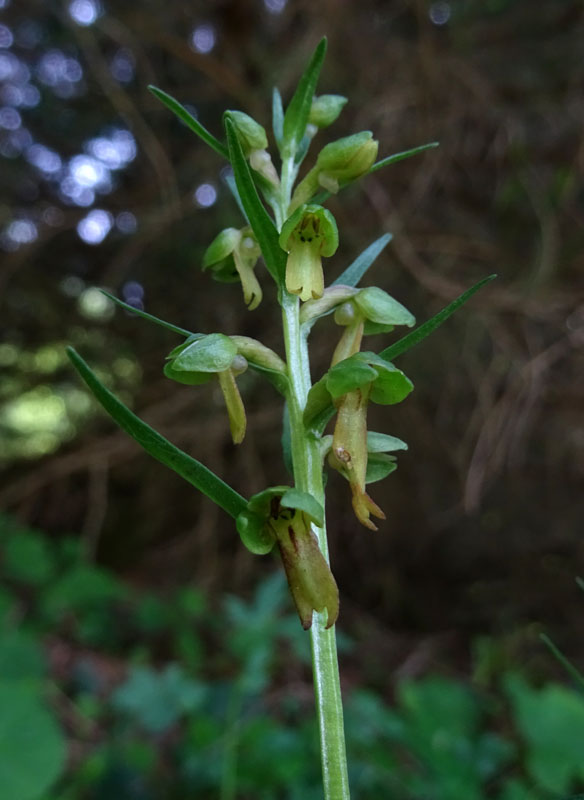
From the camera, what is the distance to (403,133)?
3422mm

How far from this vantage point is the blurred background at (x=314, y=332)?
3.17m

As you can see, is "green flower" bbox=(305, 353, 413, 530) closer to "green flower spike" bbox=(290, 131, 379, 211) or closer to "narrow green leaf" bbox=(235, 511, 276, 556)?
"narrow green leaf" bbox=(235, 511, 276, 556)

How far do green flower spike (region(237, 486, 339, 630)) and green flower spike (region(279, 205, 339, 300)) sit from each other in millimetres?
231

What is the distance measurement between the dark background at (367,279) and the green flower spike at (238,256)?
5.31 ft

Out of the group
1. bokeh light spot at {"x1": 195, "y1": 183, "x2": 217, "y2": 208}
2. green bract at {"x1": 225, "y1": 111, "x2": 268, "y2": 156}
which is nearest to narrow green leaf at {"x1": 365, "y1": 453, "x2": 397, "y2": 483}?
green bract at {"x1": 225, "y1": 111, "x2": 268, "y2": 156}

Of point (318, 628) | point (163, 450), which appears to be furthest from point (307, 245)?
point (318, 628)

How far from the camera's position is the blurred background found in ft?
10.4

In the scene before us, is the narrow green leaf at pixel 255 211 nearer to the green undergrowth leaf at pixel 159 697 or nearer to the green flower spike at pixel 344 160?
the green flower spike at pixel 344 160

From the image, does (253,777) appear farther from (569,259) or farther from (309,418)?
(569,259)

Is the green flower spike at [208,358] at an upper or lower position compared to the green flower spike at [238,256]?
lower

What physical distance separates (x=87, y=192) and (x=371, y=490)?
8.48 feet

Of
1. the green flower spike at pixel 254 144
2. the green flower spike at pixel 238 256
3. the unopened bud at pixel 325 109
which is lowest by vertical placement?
the green flower spike at pixel 238 256

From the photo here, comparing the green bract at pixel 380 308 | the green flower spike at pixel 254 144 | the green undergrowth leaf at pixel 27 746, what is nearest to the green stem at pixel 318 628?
the green bract at pixel 380 308

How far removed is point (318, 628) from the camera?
62 centimetres
